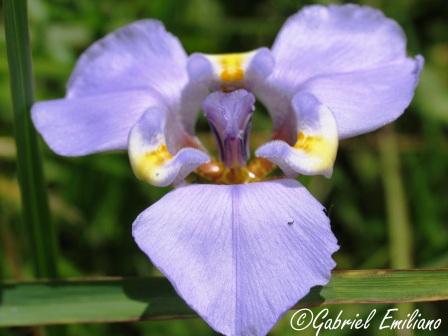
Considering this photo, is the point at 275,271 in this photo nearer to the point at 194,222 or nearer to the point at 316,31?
the point at 194,222

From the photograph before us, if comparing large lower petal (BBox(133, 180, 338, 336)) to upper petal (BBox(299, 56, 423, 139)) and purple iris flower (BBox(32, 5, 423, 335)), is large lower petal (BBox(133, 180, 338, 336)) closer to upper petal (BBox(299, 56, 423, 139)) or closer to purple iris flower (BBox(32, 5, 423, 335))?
purple iris flower (BBox(32, 5, 423, 335))

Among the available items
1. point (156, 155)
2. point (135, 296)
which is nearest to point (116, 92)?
point (156, 155)

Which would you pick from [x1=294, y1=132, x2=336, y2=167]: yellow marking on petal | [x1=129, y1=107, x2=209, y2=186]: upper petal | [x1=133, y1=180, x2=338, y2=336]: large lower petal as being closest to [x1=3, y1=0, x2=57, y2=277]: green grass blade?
[x1=129, y1=107, x2=209, y2=186]: upper petal

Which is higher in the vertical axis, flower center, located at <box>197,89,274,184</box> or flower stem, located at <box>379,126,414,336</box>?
flower center, located at <box>197,89,274,184</box>

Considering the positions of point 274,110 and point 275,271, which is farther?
point 274,110

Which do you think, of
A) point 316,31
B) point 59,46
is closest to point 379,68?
point 316,31

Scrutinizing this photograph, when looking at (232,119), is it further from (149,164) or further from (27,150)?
(27,150)
